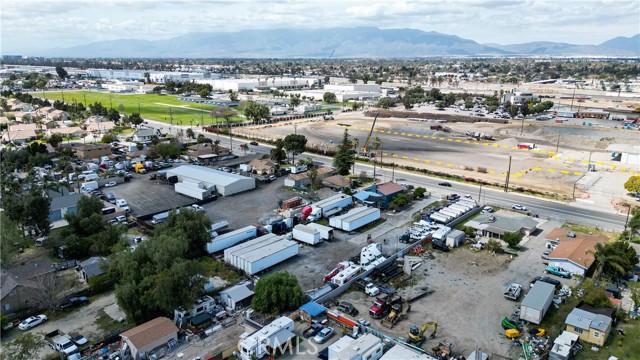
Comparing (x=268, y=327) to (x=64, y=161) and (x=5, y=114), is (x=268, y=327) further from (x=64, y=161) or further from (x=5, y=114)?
(x=5, y=114)

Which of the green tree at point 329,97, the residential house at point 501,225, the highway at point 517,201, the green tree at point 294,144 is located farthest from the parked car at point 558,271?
the green tree at point 329,97

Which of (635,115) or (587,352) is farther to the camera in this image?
(635,115)

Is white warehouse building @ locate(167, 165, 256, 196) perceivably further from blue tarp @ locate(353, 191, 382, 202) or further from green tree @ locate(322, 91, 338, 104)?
green tree @ locate(322, 91, 338, 104)

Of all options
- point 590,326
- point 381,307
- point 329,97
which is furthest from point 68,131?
point 590,326

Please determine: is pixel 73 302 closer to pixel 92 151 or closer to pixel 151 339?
pixel 151 339

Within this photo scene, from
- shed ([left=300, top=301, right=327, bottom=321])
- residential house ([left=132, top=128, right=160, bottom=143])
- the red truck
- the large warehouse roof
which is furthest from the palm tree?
residential house ([left=132, top=128, right=160, bottom=143])

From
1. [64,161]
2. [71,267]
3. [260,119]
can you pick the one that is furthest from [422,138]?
[71,267]

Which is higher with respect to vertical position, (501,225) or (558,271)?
(501,225)
